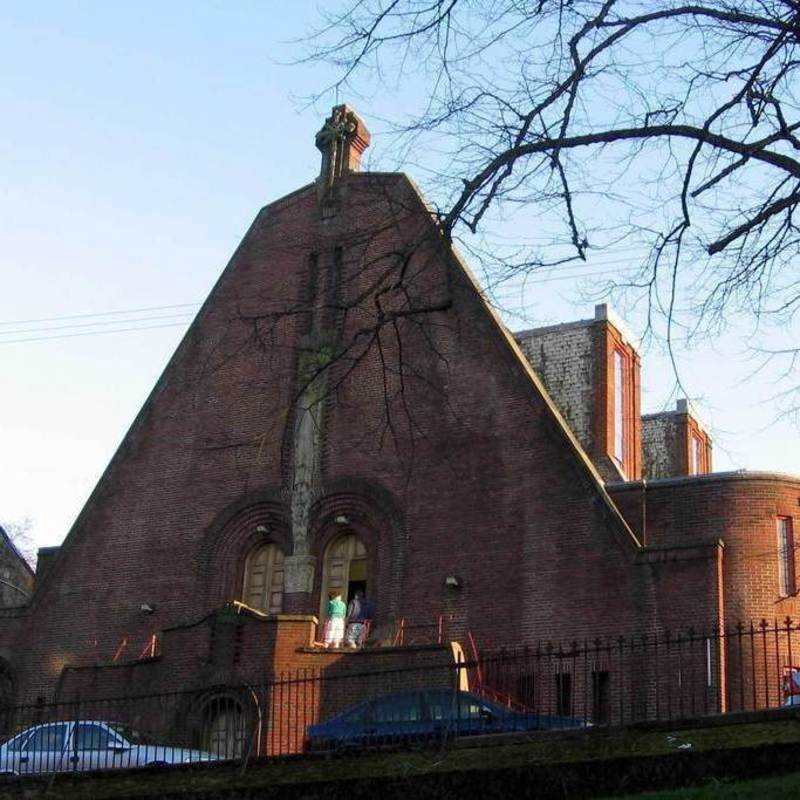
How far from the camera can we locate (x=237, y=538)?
3159cm

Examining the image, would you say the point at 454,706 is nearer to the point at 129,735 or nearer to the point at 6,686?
the point at 129,735

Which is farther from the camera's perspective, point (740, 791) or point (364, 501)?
point (364, 501)

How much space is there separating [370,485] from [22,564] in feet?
40.9

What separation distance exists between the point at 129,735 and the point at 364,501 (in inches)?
365

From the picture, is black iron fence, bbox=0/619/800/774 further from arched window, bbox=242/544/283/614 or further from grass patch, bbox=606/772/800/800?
grass patch, bbox=606/772/800/800

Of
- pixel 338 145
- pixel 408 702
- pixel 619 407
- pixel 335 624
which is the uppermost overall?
pixel 338 145

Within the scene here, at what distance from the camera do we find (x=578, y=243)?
1558 cm

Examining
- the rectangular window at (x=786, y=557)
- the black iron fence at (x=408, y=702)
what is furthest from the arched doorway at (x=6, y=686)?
the rectangular window at (x=786, y=557)

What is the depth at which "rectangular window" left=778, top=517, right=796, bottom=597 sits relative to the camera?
2656 centimetres

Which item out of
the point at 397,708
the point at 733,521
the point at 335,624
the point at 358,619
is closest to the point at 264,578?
the point at 358,619

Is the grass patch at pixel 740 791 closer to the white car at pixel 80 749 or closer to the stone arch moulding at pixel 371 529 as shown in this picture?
the white car at pixel 80 749

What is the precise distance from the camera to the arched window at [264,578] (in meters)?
31.1

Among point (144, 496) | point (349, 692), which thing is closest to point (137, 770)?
point (349, 692)

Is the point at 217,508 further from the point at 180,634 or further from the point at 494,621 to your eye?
the point at 494,621
